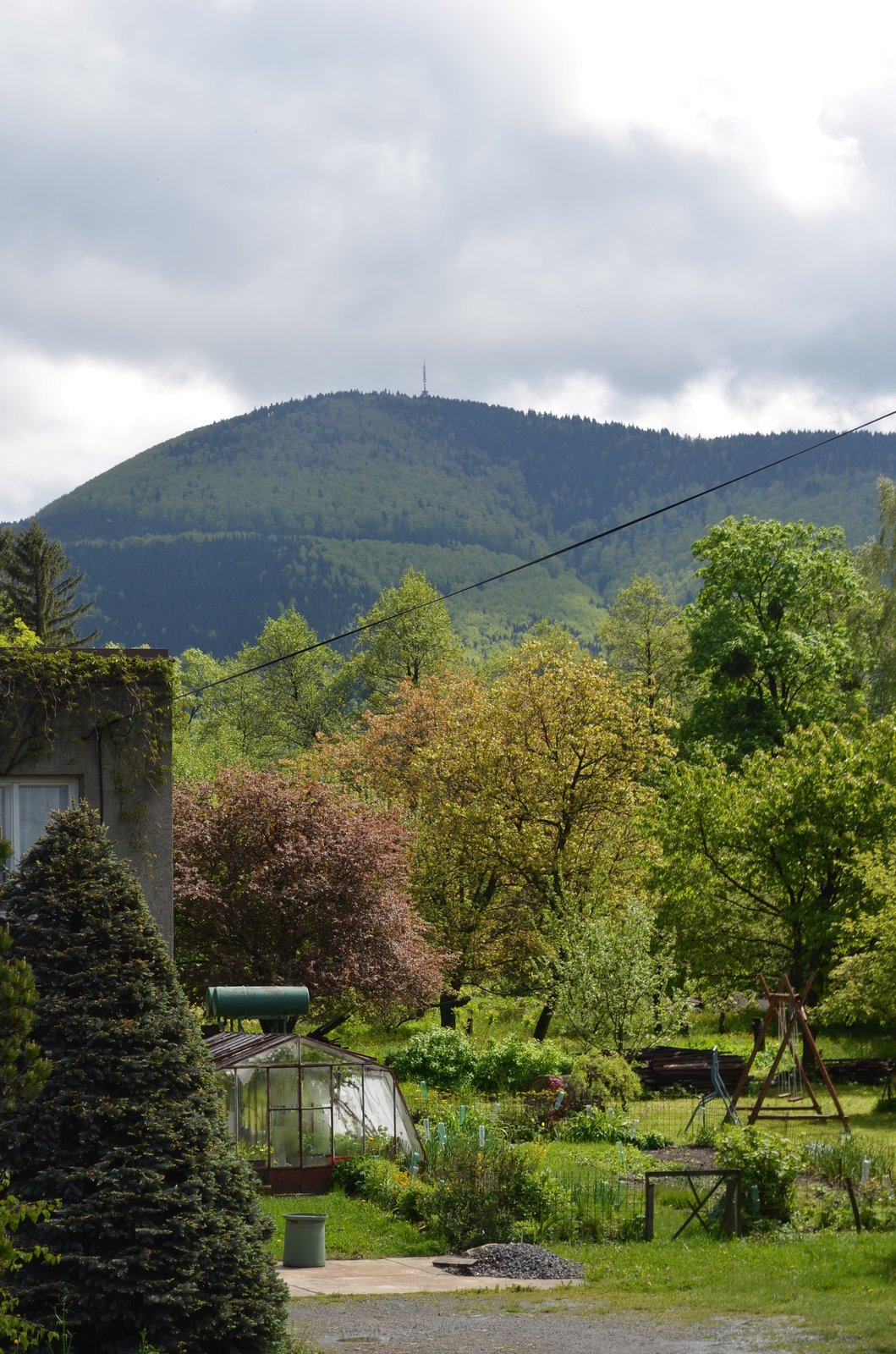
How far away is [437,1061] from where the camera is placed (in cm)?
3428

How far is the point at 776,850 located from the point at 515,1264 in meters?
21.5

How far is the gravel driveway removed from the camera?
13867mm

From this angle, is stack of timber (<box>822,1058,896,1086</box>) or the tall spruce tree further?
stack of timber (<box>822,1058,896,1086</box>)

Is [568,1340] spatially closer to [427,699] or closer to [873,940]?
[873,940]

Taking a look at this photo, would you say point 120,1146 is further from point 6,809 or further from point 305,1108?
point 305,1108

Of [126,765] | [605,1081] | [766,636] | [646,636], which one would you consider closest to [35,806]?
[126,765]

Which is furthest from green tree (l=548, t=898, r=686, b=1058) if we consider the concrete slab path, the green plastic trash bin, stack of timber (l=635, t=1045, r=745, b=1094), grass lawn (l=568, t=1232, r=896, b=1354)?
the green plastic trash bin

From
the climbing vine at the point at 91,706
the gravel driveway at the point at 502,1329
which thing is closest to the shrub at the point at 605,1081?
the gravel driveway at the point at 502,1329

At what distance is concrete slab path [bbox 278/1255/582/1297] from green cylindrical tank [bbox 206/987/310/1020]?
7.18m

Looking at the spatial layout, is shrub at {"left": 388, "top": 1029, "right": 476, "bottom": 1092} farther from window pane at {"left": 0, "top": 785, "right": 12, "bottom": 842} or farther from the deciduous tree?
the deciduous tree

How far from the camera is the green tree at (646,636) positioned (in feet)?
207

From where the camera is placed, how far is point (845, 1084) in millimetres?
36562

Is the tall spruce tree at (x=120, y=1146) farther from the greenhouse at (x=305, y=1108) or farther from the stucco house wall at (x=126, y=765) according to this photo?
the greenhouse at (x=305, y=1108)

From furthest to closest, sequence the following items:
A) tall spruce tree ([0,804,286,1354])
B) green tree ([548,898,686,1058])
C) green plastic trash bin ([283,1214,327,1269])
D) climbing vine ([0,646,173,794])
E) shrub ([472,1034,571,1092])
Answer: shrub ([472,1034,571,1092])
green tree ([548,898,686,1058])
climbing vine ([0,646,173,794])
green plastic trash bin ([283,1214,327,1269])
tall spruce tree ([0,804,286,1354])
